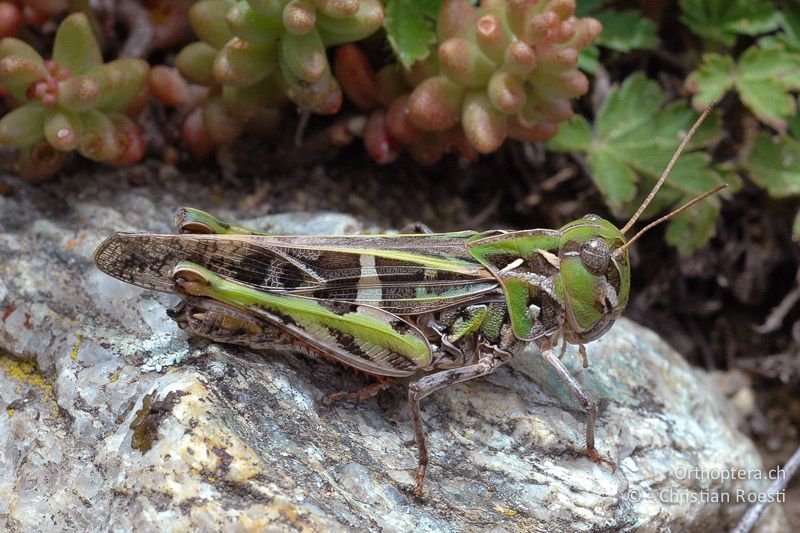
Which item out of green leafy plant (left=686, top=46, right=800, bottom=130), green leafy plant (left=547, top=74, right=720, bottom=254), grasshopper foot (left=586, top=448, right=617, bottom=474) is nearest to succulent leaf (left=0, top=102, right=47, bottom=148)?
green leafy plant (left=547, top=74, right=720, bottom=254)

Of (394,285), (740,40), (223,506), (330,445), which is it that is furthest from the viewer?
(740,40)

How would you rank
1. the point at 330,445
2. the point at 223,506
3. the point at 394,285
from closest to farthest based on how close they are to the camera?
the point at 223,506, the point at 330,445, the point at 394,285

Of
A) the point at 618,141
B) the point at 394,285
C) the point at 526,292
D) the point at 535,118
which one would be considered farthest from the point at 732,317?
the point at 394,285

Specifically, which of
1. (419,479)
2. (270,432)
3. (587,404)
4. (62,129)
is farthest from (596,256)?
(62,129)

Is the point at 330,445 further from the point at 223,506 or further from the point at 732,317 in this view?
the point at 732,317

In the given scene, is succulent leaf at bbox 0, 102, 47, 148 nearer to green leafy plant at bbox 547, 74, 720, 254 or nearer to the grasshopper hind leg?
the grasshopper hind leg

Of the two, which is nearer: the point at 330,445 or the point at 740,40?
the point at 330,445

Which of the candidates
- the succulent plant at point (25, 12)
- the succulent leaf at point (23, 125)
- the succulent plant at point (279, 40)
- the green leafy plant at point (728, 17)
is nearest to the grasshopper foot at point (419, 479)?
the succulent plant at point (279, 40)
